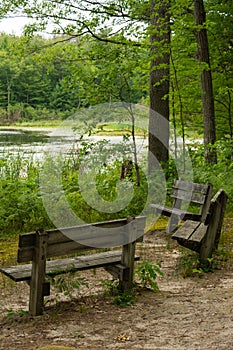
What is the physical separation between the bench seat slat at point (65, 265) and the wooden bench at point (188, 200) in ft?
6.45

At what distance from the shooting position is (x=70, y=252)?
456cm

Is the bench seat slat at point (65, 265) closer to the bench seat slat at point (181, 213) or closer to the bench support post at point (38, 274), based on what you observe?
the bench support post at point (38, 274)

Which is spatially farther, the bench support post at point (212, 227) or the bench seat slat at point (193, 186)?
the bench seat slat at point (193, 186)

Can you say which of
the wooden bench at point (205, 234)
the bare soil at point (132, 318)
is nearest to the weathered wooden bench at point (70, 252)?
the bare soil at point (132, 318)

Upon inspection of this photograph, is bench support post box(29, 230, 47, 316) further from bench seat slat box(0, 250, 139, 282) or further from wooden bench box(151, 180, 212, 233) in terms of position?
wooden bench box(151, 180, 212, 233)

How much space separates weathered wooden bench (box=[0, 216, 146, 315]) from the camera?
169 inches

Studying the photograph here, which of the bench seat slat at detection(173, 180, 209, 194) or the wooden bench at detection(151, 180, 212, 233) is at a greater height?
the bench seat slat at detection(173, 180, 209, 194)

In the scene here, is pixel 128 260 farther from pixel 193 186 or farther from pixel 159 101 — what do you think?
pixel 159 101

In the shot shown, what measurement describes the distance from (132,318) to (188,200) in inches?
131

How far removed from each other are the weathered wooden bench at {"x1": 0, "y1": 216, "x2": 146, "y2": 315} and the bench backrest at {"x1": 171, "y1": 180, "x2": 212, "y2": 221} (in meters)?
1.90

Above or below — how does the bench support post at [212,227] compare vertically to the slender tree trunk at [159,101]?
below

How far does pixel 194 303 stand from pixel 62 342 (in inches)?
58.1

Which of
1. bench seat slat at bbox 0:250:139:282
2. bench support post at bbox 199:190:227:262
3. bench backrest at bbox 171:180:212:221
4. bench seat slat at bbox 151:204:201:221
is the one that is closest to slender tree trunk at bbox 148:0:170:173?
bench backrest at bbox 171:180:212:221

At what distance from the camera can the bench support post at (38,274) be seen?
168 inches
